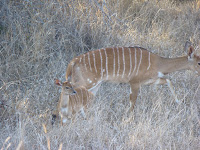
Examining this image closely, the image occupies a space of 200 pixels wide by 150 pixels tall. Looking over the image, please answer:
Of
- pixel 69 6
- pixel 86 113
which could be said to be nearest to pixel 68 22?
pixel 69 6

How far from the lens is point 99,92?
480cm

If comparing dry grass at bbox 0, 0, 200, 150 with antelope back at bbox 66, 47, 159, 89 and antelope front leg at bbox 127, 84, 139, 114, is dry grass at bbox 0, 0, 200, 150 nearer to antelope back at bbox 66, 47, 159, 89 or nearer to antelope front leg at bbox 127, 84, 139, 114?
antelope front leg at bbox 127, 84, 139, 114

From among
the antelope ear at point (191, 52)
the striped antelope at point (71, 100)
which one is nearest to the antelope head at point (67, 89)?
the striped antelope at point (71, 100)

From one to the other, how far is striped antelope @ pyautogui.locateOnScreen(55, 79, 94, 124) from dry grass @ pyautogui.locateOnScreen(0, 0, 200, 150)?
→ 147 millimetres

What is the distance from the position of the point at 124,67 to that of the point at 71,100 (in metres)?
0.86

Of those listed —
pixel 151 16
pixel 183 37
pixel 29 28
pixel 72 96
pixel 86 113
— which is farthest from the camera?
pixel 151 16

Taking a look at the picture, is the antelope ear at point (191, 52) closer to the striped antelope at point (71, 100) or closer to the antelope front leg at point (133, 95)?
the antelope front leg at point (133, 95)

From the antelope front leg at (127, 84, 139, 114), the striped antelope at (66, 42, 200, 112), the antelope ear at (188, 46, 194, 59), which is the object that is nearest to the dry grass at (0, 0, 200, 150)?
the antelope front leg at (127, 84, 139, 114)

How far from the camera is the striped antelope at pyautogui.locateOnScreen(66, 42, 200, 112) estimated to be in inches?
175

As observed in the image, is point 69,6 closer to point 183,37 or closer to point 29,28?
point 29,28

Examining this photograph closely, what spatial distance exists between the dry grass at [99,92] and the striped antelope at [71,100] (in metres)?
0.15

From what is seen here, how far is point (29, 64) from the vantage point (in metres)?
4.93

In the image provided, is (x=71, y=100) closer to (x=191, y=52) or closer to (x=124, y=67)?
(x=124, y=67)

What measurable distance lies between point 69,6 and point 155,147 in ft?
10.7
